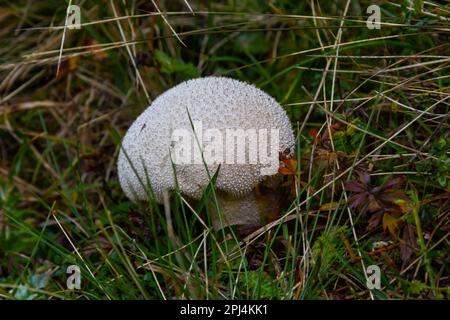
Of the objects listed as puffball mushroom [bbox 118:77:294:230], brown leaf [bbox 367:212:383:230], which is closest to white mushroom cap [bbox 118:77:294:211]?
puffball mushroom [bbox 118:77:294:230]

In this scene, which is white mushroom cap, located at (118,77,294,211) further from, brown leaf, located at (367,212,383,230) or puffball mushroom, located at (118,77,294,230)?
brown leaf, located at (367,212,383,230)

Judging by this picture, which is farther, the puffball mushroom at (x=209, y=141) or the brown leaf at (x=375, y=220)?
the puffball mushroom at (x=209, y=141)

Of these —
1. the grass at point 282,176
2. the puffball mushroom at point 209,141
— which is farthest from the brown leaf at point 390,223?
the puffball mushroom at point 209,141

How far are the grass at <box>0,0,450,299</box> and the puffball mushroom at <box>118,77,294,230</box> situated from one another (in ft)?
0.25

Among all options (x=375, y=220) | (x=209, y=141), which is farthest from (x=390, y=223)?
(x=209, y=141)

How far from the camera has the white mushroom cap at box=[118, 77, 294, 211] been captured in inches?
71.8

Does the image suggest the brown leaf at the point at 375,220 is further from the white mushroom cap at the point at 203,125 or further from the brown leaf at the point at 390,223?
the white mushroom cap at the point at 203,125

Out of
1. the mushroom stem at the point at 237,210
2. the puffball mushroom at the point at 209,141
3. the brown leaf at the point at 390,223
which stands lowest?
the mushroom stem at the point at 237,210

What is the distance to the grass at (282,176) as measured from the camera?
5.46 feet

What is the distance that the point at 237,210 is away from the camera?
200 centimetres

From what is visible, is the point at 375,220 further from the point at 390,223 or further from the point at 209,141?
the point at 209,141

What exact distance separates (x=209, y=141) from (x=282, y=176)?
1.02 feet
